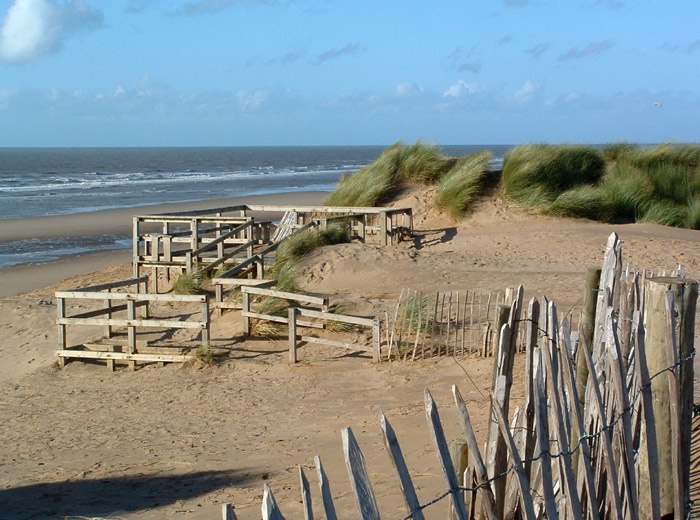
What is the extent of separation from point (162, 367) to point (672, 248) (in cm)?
993

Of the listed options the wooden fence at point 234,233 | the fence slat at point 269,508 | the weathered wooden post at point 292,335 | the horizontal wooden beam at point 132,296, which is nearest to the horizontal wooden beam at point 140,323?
the horizontal wooden beam at point 132,296

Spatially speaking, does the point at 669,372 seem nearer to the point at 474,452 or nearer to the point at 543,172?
the point at 474,452

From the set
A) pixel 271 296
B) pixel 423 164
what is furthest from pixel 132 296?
pixel 423 164

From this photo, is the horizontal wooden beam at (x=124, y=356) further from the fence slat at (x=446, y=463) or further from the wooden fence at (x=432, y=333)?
the fence slat at (x=446, y=463)

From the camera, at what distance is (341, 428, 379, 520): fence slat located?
2.33 metres

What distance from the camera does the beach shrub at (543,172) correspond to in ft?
63.2

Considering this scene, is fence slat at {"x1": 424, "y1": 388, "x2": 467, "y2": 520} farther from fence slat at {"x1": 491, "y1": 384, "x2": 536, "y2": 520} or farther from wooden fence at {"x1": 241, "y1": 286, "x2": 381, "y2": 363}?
wooden fence at {"x1": 241, "y1": 286, "x2": 381, "y2": 363}

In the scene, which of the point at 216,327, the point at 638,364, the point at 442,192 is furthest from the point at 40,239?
the point at 638,364

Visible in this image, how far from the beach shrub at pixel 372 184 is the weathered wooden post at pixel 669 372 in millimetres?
16152

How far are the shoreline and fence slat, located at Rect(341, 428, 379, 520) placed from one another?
1644 cm

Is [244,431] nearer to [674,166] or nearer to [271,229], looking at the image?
[271,229]

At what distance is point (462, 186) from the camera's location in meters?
19.3

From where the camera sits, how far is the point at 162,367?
10.7 meters

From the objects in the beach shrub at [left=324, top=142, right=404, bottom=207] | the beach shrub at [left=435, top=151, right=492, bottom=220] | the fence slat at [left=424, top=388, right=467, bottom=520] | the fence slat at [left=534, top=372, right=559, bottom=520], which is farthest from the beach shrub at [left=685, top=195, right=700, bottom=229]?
the fence slat at [left=424, top=388, right=467, bottom=520]
